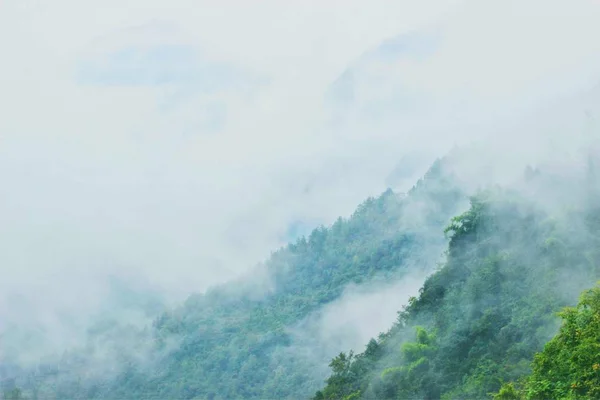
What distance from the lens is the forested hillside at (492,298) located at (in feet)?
116

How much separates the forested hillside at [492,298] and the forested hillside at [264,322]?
28.5 m

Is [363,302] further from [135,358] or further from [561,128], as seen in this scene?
[135,358]

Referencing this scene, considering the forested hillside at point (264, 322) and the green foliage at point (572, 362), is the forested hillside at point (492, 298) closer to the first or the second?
the green foliage at point (572, 362)

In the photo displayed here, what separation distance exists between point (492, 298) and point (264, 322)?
2120 inches

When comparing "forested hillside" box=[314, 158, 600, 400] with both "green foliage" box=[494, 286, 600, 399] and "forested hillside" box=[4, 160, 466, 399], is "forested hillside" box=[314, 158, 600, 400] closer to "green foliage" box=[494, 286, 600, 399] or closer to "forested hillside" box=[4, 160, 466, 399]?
"green foliage" box=[494, 286, 600, 399]

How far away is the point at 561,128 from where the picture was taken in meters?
60.4

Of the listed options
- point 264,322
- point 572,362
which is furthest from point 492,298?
point 264,322

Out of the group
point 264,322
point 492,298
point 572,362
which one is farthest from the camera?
point 264,322

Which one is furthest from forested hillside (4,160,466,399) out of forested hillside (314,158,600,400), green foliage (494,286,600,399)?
green foliage (494,286,600,399)

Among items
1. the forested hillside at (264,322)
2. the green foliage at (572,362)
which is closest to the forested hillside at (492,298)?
the green foliage at (572,362)

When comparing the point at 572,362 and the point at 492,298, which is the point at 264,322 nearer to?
the point at 492,298

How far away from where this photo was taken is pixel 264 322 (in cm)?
9038

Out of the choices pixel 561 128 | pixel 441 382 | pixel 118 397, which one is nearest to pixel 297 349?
pixel 118 397

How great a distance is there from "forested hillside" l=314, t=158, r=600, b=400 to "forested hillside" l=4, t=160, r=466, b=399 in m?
28.5
